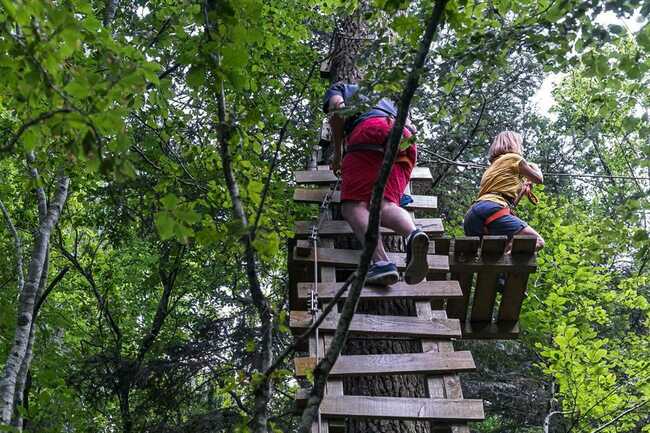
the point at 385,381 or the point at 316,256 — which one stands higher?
the point at 316,256

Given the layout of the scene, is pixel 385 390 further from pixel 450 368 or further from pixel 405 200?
pixel 405 200

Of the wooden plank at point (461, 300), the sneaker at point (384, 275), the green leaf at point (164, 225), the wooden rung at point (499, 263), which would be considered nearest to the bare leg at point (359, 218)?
the sneaker at point (384, 275)

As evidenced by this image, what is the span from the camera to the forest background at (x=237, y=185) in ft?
8.46

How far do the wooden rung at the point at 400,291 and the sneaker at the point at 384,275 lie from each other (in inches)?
2.8

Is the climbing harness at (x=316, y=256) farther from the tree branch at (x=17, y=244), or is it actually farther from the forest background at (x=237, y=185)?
the tree branch at (x=17, y=244)

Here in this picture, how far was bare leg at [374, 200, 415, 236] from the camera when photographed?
427 cm

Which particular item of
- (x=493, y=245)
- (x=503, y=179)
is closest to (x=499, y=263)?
(x=493, y=245)

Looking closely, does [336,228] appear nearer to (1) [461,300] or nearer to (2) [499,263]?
(2) [499,263]

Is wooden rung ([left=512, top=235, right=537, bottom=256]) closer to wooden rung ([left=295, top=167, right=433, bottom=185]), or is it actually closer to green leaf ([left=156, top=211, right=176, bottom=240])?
wooden rung ([left=295, top=167, right=433, bottom=185])

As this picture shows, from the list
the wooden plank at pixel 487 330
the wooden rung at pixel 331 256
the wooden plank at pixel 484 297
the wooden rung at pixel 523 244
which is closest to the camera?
the wooden rung at pixel 331 256

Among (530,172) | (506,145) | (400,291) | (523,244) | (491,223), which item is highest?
(506,145)

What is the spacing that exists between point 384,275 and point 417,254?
29 centimetres

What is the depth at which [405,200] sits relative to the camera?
5.14 metres

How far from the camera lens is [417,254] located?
400 cm
